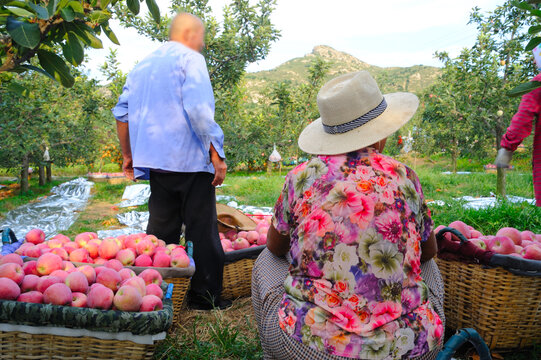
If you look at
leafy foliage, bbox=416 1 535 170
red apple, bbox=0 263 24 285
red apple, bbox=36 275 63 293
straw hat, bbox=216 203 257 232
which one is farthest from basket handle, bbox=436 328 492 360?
leafy foliage, bbox=416 1 535 170

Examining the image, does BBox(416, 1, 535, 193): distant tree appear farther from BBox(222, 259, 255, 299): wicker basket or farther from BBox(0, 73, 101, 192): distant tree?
BBox(0, 73, 101, 192): distant tree

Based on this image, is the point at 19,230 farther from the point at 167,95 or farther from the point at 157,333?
the point at 157,333

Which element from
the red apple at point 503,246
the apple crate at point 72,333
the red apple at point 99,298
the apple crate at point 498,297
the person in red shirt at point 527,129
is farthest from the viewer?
the person in red shirt at point 527,129

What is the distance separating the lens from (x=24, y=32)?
908mm

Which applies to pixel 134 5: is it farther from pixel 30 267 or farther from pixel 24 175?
pixel 24 175

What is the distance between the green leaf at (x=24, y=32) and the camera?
2.95ft

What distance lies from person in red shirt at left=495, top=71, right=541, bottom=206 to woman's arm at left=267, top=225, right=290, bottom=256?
178 cm

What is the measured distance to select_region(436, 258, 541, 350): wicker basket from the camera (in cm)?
183

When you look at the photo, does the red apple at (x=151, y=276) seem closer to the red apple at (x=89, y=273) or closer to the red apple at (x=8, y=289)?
the red apple at (x=89, y=273)

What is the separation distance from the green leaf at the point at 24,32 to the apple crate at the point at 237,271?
1855 mm

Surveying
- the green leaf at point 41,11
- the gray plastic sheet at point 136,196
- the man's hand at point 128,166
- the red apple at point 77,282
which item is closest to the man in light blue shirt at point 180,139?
the man's hand at point 128,166

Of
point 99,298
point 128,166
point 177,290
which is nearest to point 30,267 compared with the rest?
point 99,298

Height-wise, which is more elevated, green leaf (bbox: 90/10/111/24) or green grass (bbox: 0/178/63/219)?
green leaf (bbox: 90/10/111/24)

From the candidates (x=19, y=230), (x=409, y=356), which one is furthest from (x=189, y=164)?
(x=19, y=230)
